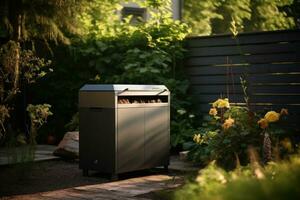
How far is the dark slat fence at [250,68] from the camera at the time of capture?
738cm

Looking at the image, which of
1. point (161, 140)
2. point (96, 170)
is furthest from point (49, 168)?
point (161, 140)

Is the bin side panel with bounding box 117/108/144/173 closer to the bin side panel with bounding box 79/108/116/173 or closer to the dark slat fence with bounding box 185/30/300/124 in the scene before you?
the bin side panel with bounding box 79/108/116/173

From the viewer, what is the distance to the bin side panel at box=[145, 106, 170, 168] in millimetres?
6137

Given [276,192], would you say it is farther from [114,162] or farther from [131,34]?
[131,34]

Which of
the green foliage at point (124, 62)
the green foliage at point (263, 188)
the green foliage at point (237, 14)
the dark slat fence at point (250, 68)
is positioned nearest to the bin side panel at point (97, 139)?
the green foliage at point (124, 62)

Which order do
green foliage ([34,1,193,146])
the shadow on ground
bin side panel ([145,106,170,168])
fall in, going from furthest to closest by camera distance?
green foliage ([34,1,193,146]) → bin side panel ([145,106,170,168]) → the shadow on ground

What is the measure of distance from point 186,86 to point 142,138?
237 centimetres

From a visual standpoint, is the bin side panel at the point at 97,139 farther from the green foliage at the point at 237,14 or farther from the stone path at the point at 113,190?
the green foliage at the point at 237,14

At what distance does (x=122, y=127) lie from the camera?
5.84 metres

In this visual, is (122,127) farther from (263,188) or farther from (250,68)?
(263,188)

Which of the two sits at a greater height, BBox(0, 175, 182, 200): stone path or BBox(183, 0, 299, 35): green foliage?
BBox(183, 0, 299, 35): green foliage

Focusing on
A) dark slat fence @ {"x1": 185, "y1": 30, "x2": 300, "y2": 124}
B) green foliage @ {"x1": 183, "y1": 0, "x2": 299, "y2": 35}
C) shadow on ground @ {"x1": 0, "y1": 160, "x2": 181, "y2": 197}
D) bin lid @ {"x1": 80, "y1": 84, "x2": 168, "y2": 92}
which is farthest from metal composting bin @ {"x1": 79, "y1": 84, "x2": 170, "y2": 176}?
green foliage @ {"x1": 183, "y1": 0, "x2": 299, "y2": 35}

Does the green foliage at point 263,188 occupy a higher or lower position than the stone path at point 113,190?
higher

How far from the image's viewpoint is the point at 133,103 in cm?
595
